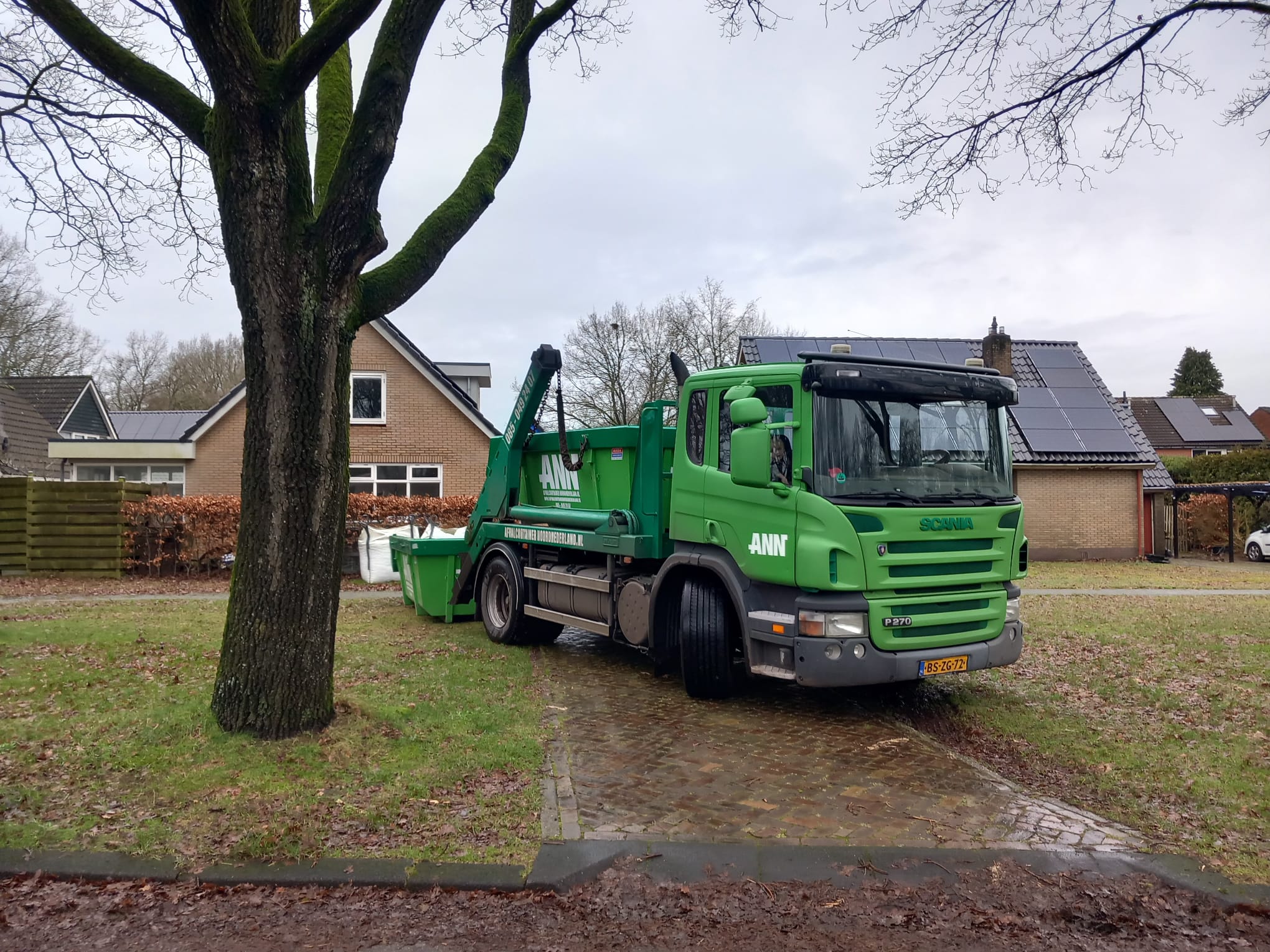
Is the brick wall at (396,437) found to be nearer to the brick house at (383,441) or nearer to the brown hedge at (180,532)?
the brick house at (383,441)

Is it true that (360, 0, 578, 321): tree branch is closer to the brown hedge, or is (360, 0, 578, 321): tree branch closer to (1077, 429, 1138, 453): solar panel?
the brown hedge

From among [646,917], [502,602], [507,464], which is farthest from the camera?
[507,464]

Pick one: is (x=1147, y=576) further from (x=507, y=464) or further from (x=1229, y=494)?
(x=507, y=464)

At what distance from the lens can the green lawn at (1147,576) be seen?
17.6 meters

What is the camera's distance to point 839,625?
6.34 metres

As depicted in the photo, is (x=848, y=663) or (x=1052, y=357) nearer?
(x=848, y=663)

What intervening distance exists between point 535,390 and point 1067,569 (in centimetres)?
1595

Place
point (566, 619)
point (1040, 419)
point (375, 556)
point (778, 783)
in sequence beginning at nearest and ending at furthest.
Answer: point (778, 783) → point (566, 619) → point (375, 556) → point (1040, 419)

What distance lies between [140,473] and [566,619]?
70.1ft

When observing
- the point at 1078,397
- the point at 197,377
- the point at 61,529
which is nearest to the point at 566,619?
the point at 61,529

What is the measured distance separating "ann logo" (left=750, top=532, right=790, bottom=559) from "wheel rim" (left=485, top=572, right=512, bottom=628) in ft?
14.4

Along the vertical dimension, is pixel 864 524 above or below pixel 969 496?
below

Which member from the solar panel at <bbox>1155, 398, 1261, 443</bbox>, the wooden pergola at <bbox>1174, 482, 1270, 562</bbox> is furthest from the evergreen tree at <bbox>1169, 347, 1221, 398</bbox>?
the wooden pergola at <bbox>1174, 482, 1270, 562</bbox>

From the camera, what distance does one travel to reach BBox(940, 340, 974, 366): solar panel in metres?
26.1
